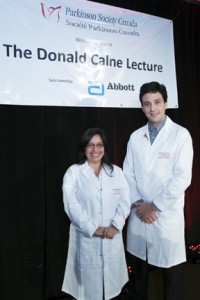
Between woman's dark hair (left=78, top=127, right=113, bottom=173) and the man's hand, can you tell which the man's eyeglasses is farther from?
the man's hand

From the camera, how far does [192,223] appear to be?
2.92 meters

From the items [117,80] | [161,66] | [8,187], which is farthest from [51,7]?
[8,187]

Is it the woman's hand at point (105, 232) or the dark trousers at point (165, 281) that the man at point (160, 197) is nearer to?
the dark trousers at point (165, 281)

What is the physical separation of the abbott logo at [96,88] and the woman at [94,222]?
1.91 ft

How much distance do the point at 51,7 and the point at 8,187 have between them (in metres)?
1.35

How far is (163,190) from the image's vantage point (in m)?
1.77

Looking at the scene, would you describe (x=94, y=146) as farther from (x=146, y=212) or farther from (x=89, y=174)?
(x=146, y=212)

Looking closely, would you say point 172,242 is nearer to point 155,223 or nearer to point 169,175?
point 155,223

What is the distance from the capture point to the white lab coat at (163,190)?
176 cm

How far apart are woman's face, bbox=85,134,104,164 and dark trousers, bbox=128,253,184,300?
754 millimetres

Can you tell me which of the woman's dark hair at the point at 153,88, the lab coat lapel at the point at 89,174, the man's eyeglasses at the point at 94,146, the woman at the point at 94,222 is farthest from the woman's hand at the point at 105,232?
the woman's dark hair at the point at 153,88

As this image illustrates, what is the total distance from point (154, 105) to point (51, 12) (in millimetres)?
1034

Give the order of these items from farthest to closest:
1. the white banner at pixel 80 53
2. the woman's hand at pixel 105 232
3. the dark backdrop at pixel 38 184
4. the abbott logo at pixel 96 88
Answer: the abbott logo at pixel 96 88
the dark backdrop at pixel 38 184
the white banner at pixel 80 53
the woman's hand at pixel 105 232

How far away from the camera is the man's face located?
181 cm
